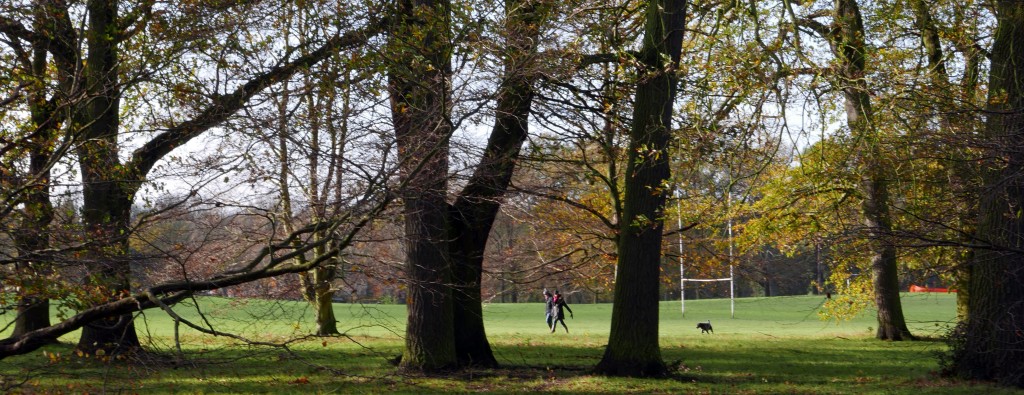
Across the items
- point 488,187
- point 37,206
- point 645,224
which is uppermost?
point 488,187

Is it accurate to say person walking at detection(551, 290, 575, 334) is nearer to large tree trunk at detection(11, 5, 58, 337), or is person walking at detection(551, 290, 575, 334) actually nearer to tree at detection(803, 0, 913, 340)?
tree at detection(803, 0, 913, 340)

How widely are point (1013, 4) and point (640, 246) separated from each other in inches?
233

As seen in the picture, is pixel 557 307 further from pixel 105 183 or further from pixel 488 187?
pixel 105 183

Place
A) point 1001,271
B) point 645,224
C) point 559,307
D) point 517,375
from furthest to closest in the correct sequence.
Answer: point 559,307 → point 517,375 → point 645,224 → point 1001,271

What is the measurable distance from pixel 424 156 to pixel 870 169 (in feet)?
29.6

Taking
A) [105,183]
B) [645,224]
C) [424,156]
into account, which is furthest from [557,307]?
[424,156]

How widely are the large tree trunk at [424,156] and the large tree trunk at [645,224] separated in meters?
2.55

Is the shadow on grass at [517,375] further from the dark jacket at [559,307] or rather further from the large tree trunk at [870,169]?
the dark jacket at [559,307]

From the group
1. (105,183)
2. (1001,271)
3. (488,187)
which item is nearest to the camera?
(105,183)

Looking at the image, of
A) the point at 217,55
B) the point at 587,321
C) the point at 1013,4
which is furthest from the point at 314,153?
the point at 587,321

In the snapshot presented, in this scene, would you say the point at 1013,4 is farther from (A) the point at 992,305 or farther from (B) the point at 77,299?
(B) the point at 77,299

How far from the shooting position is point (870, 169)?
15070 millimetres

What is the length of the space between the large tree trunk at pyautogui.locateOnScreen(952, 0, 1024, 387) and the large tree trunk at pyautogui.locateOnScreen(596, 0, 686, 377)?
14.0ft

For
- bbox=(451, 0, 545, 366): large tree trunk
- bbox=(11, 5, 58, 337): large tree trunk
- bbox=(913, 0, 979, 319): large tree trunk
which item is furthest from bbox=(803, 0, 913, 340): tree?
bbox=(11, 5, 58, 337): large tree trunk
